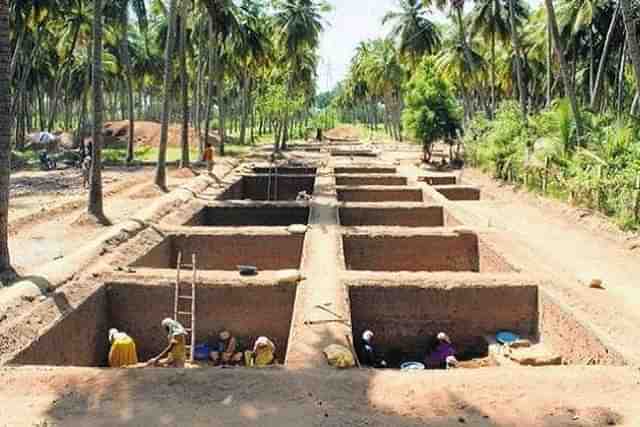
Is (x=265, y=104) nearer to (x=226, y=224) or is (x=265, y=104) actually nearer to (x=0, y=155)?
(x=226, y=224)

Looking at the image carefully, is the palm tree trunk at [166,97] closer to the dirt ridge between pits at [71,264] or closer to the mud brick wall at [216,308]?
the dirt ridge between pits at [71,264]

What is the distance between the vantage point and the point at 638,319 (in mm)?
8859

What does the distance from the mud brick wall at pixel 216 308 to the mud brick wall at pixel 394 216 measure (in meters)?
7.37

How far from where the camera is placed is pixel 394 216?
17.4m

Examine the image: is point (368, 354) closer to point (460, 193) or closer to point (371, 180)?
point (460, 193)

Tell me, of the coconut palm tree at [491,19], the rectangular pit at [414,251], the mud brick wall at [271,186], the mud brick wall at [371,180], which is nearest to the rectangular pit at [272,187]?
the mud brick wall at [271,186]

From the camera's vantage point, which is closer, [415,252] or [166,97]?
[415,252]

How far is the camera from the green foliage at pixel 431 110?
30875 millimetres

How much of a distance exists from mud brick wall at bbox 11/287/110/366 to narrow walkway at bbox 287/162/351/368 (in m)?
3.50

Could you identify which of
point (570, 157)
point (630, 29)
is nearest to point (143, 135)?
point (570, 157)

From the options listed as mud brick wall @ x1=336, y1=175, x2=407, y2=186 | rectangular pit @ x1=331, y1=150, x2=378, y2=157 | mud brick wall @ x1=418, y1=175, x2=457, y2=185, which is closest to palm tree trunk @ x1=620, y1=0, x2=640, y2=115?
mud brick wall @ x1=418, y1=175, x2=457, y2=185

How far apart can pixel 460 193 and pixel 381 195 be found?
11.9 feet

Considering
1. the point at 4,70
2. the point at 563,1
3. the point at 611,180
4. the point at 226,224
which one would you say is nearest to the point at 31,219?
the point at 226,224

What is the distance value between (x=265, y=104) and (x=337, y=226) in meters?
22.3
